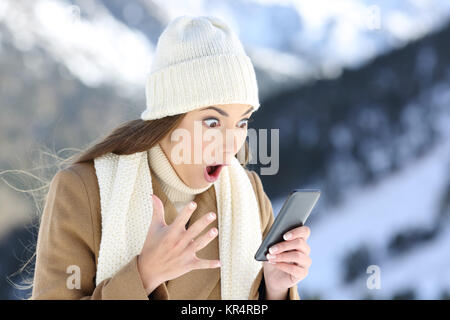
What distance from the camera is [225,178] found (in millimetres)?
1312

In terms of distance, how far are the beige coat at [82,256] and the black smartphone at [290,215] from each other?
173 mm

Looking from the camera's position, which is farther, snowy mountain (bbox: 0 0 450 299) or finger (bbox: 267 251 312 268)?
snowy mountain (bbox: 0 0 450 299)

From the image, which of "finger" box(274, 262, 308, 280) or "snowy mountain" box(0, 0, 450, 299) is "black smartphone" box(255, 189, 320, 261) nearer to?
"finger" box(274, 262, 308, 280)

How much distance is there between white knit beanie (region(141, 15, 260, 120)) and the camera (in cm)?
113

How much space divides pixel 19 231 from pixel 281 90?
52.4 inches

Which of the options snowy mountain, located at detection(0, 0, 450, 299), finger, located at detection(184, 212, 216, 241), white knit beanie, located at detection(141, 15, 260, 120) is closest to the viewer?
finger, located at detection(184, 212, 216, 241)

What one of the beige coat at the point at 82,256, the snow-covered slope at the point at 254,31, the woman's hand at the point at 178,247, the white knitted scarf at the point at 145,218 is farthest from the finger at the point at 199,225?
the snow-covered slope at the point at 254,31

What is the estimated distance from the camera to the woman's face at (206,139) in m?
→ 1.13

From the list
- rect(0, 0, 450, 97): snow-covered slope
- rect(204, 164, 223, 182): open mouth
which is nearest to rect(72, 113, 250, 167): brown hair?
rect(204, 164, 223, 182): open mouth

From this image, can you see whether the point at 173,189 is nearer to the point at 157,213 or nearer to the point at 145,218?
the point at 145,218

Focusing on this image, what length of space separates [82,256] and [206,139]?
1.12ft

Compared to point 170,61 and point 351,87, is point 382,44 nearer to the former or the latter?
point 351,87

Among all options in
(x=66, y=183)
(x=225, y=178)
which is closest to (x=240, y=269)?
(x=225, y=178)
